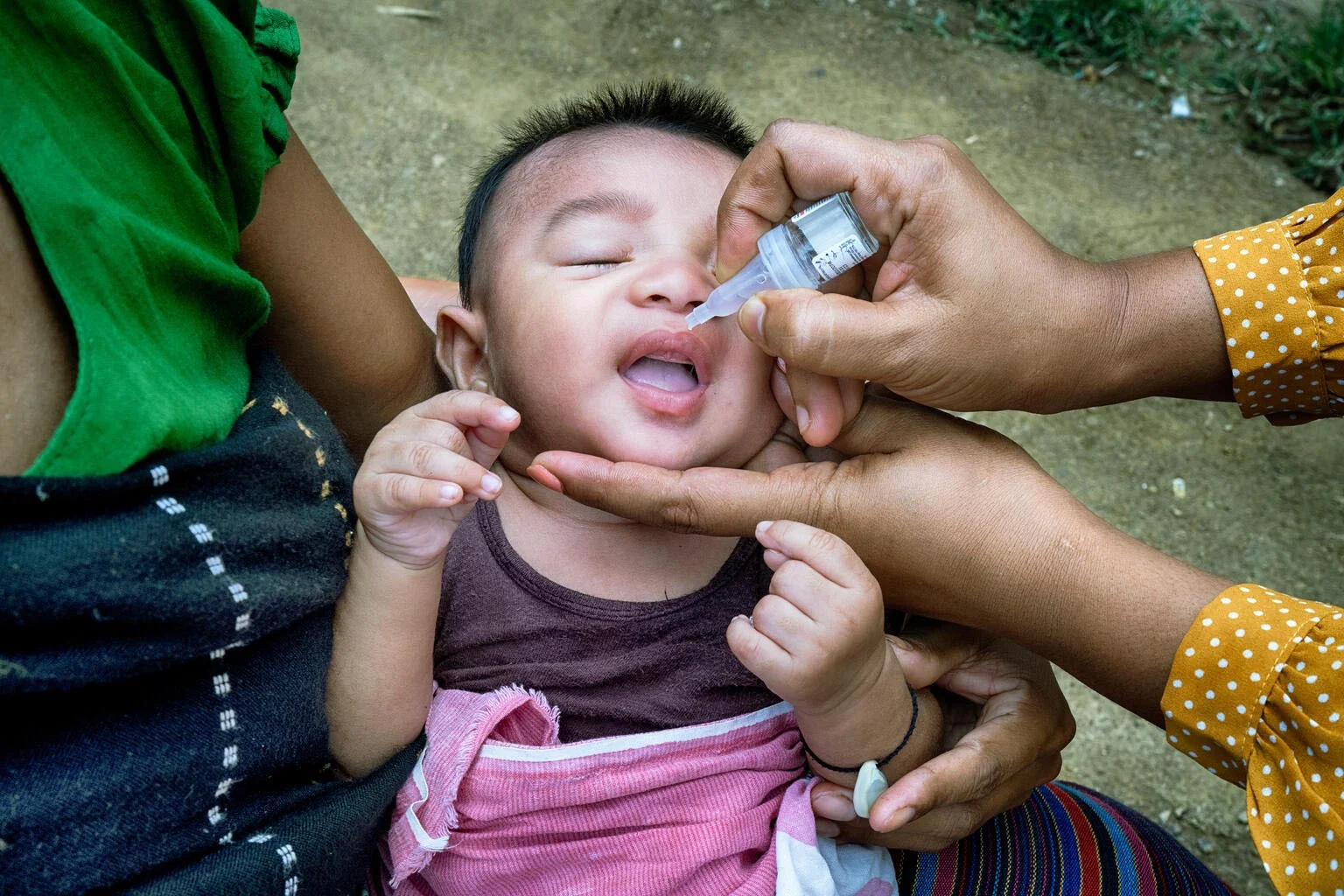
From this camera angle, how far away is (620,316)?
4.96 ft

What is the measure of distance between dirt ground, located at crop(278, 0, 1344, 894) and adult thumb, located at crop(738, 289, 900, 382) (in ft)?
5.04

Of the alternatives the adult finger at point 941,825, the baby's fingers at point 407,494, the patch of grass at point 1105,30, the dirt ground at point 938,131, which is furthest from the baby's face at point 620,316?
the patch of grass at point 1105,30

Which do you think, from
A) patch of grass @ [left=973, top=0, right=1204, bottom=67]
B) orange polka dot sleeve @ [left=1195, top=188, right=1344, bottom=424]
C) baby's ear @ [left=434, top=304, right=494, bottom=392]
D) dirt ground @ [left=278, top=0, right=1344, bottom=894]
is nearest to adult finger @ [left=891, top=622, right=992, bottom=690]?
orange polka dot sleeve @ [left=1195, top=188, right=1344, bottom=424]

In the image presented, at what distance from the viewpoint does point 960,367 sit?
53.9 inches

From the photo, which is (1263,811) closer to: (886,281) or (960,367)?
(960,367)

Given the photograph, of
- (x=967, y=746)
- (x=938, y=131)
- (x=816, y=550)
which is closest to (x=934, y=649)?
(x=967, y=746)

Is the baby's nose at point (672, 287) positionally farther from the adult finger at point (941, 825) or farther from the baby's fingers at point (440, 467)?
the adult finger at point (941, 825)

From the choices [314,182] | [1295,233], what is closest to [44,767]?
[314,182]

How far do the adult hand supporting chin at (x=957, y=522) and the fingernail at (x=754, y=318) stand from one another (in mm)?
196

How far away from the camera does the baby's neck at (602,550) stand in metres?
1.60

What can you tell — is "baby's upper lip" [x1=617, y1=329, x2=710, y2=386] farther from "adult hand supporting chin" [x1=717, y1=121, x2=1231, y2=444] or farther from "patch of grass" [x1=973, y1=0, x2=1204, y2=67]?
"patch of grass" [x1=973, y1=0, x2=1204, y2=67]

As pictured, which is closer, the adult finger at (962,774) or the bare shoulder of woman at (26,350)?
the bare shoulder of woman at (26,350)

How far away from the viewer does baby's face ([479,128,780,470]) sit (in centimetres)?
151

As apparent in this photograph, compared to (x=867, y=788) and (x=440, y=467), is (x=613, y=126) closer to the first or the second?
(x=440, y=467)
